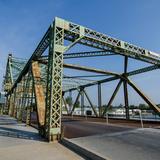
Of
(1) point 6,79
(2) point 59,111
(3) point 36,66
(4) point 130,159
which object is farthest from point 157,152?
(1) point 6,79

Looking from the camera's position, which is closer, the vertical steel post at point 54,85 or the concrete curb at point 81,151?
the concrete curb at point 81,151

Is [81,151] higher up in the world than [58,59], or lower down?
lower down

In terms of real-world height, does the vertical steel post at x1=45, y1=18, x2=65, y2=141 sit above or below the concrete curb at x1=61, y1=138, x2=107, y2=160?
above

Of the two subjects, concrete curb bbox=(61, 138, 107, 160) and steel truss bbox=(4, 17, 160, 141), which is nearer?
concrete curb bbox=(61, 138, 107, 160)

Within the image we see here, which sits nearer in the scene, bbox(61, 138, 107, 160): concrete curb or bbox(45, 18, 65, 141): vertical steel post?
bbox(61, 138, 107, 160): concrete curb

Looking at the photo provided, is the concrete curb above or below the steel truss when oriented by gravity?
below

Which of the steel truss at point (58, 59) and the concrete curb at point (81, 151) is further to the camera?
the steel truss at point (58, 59)

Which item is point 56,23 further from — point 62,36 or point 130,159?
point 130,159

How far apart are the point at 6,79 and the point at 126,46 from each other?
46626 mm

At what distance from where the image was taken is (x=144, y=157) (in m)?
6.18

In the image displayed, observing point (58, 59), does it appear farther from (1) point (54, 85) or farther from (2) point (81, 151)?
(2) point (81, 151)

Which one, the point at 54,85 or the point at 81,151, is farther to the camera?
the point at 54,85

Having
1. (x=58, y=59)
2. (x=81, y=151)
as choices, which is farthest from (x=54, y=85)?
(x=81, y=151)

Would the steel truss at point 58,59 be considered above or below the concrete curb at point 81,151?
above
